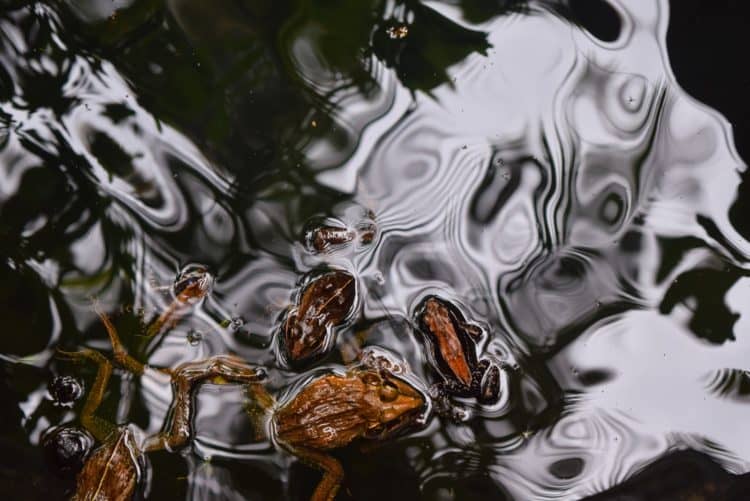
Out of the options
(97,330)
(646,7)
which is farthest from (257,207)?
(646,7)

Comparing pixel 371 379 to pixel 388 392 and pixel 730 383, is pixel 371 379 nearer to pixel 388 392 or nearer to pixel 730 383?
pixel 388 392

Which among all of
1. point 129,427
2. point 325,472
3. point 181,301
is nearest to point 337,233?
point 181,301

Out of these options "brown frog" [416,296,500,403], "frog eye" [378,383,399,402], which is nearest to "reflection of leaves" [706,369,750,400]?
"brown frog" [416,296,500,403]

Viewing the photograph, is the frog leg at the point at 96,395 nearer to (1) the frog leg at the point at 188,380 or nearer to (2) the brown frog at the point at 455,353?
(1) the frog leg at the point at 188,380

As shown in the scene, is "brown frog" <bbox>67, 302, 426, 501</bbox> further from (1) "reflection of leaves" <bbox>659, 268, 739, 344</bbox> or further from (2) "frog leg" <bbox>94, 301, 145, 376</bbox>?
(1) "reflection of leaves" <bbox>659, 268, 739, 344</bbox>

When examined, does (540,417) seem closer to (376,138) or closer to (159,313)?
(376,138)
